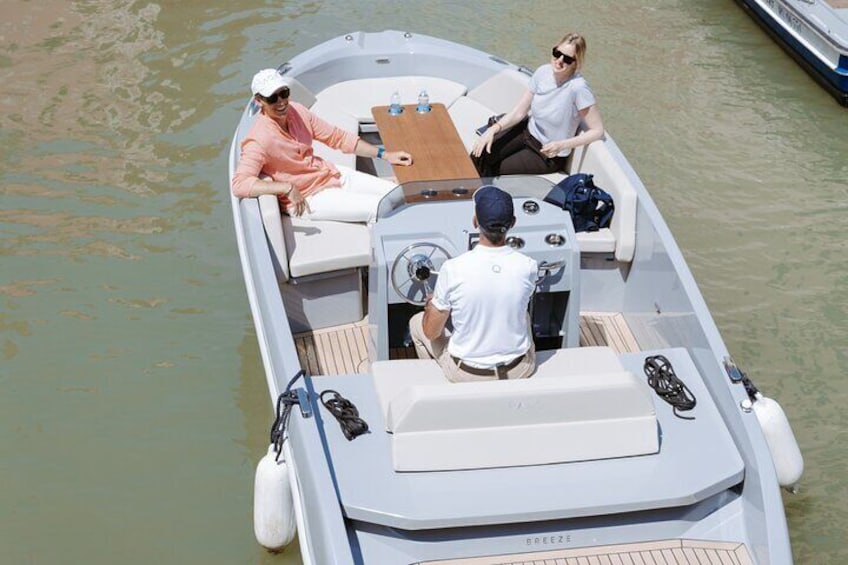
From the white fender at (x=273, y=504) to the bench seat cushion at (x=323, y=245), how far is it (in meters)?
0.95

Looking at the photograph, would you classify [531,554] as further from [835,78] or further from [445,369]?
[835,78]

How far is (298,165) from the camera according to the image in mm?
4594

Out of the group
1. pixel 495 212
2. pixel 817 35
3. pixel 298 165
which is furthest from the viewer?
pixel 817 35

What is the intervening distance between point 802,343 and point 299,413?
2993mm

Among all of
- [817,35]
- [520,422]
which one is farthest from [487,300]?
[817,35]

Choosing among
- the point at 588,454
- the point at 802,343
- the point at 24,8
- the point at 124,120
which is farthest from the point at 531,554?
the point at 24,8

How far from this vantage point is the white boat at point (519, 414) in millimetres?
3203

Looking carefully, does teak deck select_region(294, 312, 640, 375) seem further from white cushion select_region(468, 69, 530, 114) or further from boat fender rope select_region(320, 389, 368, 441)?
white cushion select_region(468, 69, 530, 114)

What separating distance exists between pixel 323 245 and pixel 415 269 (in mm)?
746

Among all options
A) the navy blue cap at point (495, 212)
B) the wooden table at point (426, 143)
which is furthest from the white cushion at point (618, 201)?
the navy blue cap at point (495, 212)

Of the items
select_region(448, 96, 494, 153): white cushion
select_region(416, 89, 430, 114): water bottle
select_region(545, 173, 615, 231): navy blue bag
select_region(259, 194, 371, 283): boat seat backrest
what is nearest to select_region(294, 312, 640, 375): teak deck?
select_region(259, 194, 371, 283): boat seat backrest

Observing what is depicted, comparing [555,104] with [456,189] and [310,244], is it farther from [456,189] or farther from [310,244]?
[310,244]

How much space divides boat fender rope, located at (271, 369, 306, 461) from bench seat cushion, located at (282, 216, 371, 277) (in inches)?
33.5

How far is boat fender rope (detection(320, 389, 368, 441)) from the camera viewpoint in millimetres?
3393
